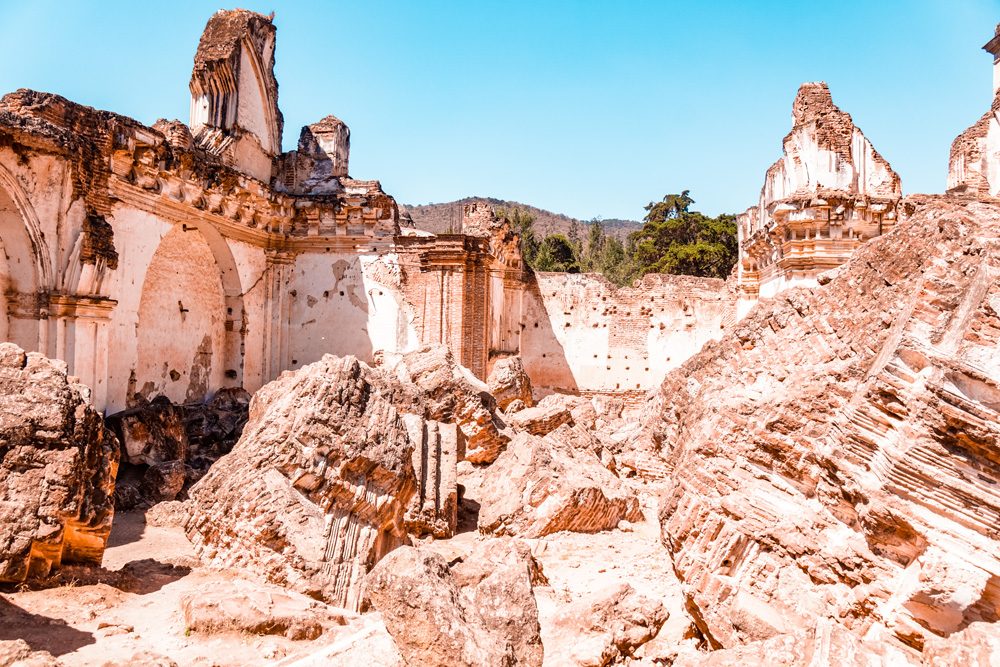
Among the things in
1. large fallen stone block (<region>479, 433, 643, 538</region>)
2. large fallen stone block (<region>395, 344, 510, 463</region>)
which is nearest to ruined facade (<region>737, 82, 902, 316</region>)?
large fallen stone block (<region>479, 433, 643, 538</region>)

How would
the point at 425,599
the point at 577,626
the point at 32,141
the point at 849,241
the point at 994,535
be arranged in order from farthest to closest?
the point at 849,241, the point at 32,141, the point at 577,626, the point at 425,599, the point at 994,535

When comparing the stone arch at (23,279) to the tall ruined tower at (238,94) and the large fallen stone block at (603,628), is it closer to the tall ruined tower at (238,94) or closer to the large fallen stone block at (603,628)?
the tall ruined tower at (238,94)

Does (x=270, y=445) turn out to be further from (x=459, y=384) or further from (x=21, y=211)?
(x=21, y=211)

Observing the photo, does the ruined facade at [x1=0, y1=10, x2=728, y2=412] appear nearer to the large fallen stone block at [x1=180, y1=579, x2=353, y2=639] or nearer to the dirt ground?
the dirt ground

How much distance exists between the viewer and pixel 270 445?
16.2 feet

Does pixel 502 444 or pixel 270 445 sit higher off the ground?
pixel 270 445

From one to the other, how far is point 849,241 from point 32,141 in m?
10.1

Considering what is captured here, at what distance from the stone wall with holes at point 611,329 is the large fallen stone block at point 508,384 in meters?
4.50

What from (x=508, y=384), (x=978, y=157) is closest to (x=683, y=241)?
(x=978, y=157)

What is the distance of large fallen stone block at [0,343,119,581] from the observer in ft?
13.2

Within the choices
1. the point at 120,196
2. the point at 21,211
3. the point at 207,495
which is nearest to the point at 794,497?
the point at 207,495

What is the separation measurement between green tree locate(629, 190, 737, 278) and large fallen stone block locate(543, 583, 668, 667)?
2604 cm

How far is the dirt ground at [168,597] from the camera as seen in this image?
349 cm

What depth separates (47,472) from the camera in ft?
13.8
